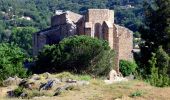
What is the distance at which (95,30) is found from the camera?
165ft

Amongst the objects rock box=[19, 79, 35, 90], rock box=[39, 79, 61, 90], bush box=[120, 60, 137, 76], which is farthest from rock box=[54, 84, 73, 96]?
bush box=[120, 60, 137, 76]

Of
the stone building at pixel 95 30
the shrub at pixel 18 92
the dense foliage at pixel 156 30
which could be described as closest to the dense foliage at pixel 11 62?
the dense foliage at pixel 156 30

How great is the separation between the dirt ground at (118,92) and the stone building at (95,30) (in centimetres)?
3321

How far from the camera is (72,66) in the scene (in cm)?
3372

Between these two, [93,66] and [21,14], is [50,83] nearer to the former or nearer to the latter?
[93,66]

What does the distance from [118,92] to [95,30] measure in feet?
119

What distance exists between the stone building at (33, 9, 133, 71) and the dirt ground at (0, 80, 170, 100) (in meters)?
33.2

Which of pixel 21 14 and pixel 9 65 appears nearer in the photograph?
pixel 9 65

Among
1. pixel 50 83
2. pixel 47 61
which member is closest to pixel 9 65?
pixel 47 61

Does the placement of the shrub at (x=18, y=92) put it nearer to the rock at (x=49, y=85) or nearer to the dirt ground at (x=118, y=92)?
the rock at (x=49, y=85)

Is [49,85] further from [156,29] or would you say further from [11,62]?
[11,62]

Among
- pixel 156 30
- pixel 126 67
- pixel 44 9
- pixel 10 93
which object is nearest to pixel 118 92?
pixel 10 93

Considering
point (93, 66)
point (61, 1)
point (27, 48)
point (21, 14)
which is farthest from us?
point (61, 1)

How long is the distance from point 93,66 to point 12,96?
15.6 metres
